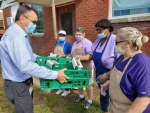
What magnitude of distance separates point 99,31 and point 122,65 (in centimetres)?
109

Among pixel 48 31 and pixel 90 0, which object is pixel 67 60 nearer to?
pixel 90 0

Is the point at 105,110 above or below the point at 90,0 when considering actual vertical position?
below

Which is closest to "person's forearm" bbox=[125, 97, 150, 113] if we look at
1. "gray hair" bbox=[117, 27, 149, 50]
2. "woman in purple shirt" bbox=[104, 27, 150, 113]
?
"woman in purple shirt" bbox=[104, 27, 150, 113]

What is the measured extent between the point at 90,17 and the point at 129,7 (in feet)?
4.29

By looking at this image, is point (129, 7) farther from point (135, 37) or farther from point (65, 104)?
point (65, 104)

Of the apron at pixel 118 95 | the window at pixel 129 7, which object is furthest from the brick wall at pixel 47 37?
the apron at pixel 118 95

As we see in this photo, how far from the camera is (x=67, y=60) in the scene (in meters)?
2.52

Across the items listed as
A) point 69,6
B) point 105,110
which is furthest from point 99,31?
point 69,6

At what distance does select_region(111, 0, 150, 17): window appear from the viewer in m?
3.60

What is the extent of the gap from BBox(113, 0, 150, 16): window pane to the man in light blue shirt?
9.30 ft

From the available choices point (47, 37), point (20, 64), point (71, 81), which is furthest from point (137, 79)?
point (47, 37)

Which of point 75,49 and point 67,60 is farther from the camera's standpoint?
point 75,49

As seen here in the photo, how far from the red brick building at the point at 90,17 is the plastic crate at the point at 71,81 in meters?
2.33

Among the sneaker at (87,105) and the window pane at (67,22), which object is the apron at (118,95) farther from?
the window pane at (67,22)
